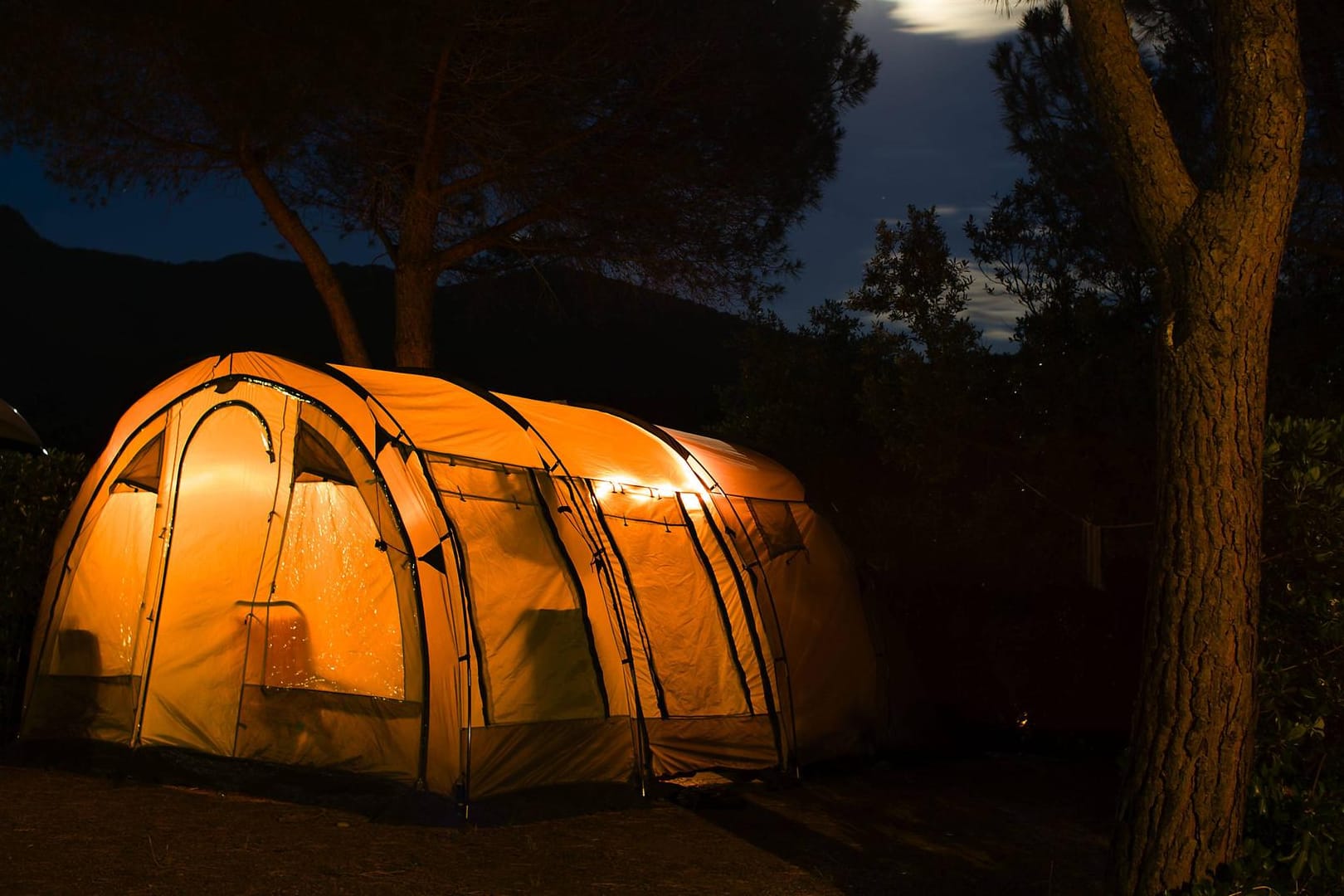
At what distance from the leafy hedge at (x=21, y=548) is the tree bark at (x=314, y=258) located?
152 inches

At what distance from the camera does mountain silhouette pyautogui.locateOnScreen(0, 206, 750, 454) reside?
117 ft

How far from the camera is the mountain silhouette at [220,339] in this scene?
35.6 meters

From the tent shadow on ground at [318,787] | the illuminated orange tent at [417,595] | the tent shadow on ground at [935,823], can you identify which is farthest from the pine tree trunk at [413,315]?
the tent shadow on ground at [935,823]

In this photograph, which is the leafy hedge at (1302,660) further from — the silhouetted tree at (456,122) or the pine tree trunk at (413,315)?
the pine tree trunk at (413,315)

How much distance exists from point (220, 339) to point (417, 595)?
50717 mm

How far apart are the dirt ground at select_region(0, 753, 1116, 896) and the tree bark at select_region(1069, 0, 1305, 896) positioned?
3.08 feet

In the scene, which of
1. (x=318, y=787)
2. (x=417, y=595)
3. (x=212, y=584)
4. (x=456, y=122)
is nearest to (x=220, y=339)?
(x=456, y=122)

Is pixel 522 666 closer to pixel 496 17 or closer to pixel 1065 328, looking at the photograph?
pixel 496 17

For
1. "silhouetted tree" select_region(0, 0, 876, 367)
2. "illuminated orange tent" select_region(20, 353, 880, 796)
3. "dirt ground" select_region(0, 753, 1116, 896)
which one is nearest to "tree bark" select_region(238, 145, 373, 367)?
"silhouetted tree" select_region(0, 0, 876, 367)

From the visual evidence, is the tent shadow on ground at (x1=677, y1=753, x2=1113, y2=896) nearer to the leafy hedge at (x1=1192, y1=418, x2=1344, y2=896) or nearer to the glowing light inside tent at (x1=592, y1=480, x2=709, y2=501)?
the leafy hedge at (x1=1192, y1=418, x2=1344, y2=896)

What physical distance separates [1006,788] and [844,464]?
6.92m

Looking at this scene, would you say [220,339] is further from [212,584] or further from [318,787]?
[318,787]

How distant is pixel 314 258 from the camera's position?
11742mm

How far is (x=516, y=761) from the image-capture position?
242 inches
